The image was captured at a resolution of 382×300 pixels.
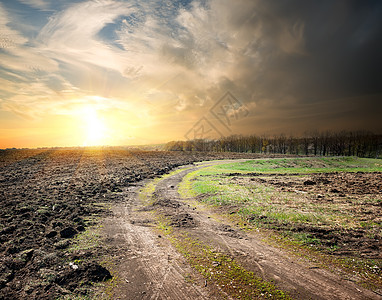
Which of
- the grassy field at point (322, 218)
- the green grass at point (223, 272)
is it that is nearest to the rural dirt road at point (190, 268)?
the green grass at point (223, 272)

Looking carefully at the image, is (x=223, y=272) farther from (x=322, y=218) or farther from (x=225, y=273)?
(x=322, y=218)

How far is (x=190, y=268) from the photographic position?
678cm

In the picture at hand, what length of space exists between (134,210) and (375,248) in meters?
14.0

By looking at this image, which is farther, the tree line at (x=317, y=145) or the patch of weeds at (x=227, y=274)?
the tree line at (x=317, y=145)

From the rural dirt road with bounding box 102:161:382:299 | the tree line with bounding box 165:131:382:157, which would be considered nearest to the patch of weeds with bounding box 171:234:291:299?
the rural dirt road with bounding box 102:161:382:299

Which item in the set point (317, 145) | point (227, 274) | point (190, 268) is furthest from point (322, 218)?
point (317, 145)

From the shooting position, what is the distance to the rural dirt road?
18.2ft

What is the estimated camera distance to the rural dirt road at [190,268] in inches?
218

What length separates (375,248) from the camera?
7.73 metres

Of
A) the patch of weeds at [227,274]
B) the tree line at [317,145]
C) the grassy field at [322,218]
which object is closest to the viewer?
the patch of weeds at [227,274]

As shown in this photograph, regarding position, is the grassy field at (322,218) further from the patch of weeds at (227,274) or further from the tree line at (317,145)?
the tree line at (317,145)

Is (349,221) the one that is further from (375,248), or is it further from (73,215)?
(73,215)

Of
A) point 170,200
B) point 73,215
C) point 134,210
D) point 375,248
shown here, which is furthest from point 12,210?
point 375,248

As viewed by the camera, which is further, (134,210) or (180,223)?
(134,210)
